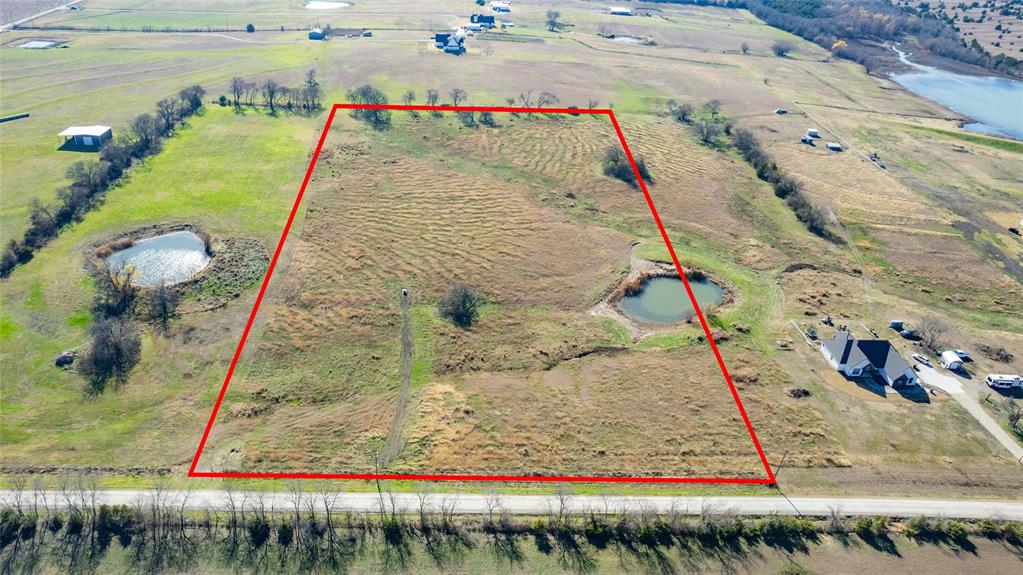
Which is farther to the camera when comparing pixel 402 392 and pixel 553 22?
pixel 553 22

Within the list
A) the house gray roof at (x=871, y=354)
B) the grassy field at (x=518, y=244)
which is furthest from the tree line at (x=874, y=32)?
the house gray roof at (x=871, y=354)

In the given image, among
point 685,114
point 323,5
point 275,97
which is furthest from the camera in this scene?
point 323,5

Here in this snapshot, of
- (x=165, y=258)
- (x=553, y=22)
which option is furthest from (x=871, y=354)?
(x=553, y=22)

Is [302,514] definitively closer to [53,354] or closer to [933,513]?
[53,354]

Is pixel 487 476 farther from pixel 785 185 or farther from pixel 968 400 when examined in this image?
pixel 785 185

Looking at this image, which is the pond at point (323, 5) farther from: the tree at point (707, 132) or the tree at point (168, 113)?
the tree at point (707, 132)
